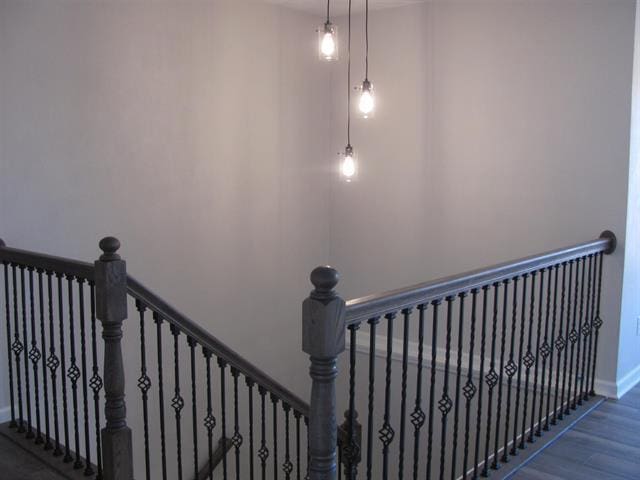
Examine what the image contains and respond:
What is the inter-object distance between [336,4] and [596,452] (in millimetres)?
3936

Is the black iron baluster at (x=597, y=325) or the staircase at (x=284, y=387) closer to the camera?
the staircase at (x=284, y=387)

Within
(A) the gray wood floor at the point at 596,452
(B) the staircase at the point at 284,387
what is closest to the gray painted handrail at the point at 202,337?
(B) the staircase at the point at 284,387

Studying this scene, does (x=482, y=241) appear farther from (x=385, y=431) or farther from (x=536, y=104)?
(x=385, y=431)

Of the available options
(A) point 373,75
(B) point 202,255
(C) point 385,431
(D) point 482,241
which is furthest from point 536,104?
(C) point 385,431

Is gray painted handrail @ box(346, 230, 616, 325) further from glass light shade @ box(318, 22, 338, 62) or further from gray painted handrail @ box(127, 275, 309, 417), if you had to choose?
glass light shade @ box(318, 22, 338, 62)

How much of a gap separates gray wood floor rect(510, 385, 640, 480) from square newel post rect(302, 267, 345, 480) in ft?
4.68

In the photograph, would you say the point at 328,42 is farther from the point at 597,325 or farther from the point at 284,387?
the point at 597,325

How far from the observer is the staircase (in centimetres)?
214

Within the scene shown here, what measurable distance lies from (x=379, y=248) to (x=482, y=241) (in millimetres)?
1014

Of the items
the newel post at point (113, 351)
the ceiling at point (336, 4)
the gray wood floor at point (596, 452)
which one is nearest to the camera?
the newel post at point (113, 351)

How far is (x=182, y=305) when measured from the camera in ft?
15.4

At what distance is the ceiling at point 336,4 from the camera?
5.14m

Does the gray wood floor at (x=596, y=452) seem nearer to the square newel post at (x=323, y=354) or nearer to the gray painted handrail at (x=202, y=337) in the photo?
the gray painted handrail at (x=202, y=337)

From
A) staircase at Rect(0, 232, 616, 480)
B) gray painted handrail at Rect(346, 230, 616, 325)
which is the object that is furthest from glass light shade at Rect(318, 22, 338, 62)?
gray painted handrail at Rect(346, 230, 616, 325)
